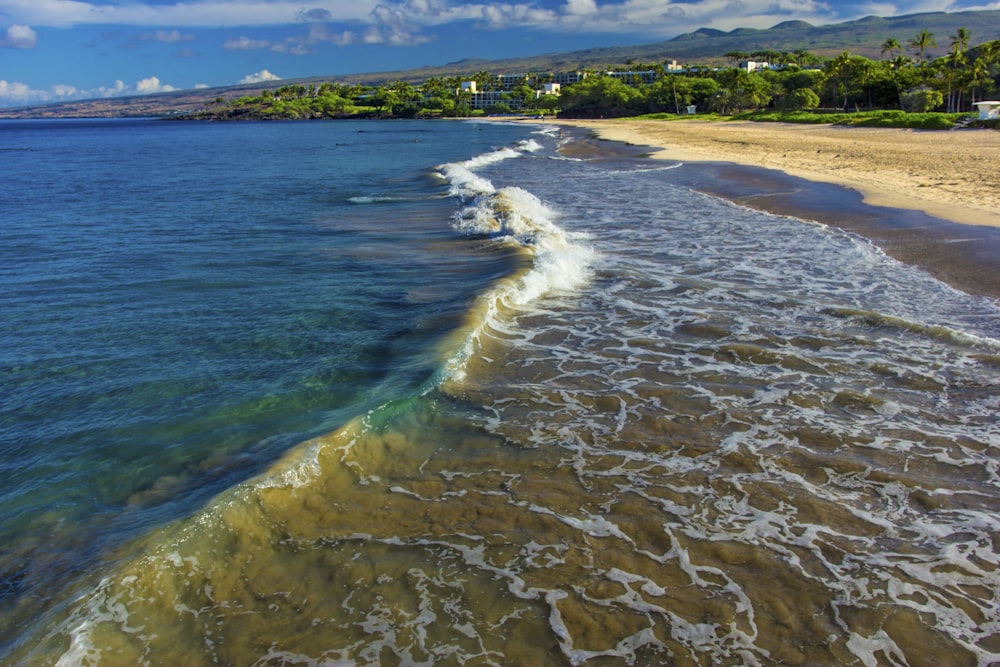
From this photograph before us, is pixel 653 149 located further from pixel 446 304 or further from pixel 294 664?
pixel 294 664

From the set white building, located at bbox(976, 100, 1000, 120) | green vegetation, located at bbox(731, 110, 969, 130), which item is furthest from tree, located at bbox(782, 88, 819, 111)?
white building, located at bbox(976, 100, 1000, 120)

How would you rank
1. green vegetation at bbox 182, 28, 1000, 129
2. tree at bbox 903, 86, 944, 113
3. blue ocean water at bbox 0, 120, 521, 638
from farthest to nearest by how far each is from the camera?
green vegetation at bbox 182, 28, 1000, 129 → tree at bbox 903, 86, 944, 113 → blue ocean water at bbox 0, 120, 521, 638

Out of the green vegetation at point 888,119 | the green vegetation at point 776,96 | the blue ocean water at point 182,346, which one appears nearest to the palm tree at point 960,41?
the green vegetation at point 776,96

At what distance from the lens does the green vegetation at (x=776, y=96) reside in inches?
2371

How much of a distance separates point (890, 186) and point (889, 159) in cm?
921

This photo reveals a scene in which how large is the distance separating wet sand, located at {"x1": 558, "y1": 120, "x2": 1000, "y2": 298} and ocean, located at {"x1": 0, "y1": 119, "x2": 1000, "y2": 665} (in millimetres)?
1567

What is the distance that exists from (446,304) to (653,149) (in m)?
39.4

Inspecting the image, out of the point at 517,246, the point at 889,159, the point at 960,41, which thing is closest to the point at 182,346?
the point at 517,246

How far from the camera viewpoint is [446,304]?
11.0m

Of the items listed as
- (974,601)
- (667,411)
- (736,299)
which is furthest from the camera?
(736,299)

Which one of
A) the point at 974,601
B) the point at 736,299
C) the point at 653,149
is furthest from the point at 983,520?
the point at 653,149

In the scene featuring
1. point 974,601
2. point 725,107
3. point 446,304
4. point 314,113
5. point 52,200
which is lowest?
point 974,601

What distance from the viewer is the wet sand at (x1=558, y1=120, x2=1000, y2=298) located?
1345cm

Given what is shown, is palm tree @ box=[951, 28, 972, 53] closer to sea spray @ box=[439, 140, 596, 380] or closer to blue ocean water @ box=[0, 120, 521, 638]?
sea spray @ box=[439, 140, 596, 380]
